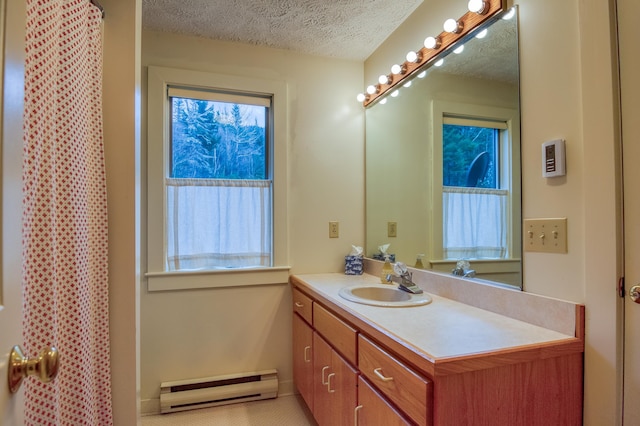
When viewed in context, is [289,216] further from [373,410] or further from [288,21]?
[373,410]

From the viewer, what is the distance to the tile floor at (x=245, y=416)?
76.3 inches

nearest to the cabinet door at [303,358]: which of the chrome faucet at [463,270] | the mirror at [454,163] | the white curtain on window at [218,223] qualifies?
the white curtain on window at [218,223]

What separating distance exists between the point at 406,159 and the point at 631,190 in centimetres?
120

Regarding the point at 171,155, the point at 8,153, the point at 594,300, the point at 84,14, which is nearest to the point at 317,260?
the point at 171,155

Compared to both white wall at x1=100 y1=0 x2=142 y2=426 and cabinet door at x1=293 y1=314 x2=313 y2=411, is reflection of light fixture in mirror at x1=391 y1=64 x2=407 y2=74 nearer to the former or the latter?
white wall at x1=100 y1=0 x2=142 y2=426

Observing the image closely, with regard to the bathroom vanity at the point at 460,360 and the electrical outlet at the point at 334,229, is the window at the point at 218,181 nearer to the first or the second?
the electrical outlet at the point at 334,229

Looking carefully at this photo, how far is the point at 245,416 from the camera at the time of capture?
2006mm

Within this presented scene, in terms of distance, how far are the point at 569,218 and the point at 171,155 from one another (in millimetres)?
2102

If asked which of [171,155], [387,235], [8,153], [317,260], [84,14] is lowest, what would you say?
[317,260]

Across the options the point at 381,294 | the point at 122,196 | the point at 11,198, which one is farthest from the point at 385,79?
the point at 11,198

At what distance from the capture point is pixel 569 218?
107 cm

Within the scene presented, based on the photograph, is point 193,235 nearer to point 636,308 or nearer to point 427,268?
point 427,268

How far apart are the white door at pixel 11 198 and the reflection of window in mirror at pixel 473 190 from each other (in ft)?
4.81

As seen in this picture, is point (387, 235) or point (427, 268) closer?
point (427, 268)
